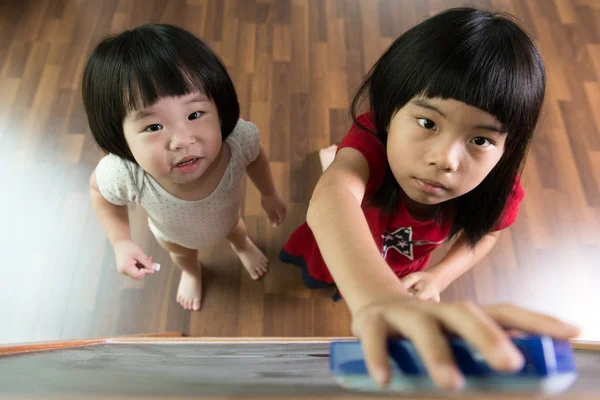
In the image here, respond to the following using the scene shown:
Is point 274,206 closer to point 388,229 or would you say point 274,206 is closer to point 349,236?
point 388,229

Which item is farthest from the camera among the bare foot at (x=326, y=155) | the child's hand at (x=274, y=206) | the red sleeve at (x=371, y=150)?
the bare foot at (x=326, y=155)

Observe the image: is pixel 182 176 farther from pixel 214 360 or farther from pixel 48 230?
pixel 48 230

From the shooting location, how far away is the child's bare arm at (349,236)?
1.09 ft

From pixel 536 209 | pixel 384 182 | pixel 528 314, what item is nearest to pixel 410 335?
pixel 528 314

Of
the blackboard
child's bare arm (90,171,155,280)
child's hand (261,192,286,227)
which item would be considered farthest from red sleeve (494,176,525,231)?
child's bare arm (90,171,155,280)

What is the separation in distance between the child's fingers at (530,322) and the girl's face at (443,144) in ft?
0.98

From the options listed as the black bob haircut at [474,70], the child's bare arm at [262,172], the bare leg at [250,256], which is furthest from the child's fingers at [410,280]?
the bare leg at [250,256]

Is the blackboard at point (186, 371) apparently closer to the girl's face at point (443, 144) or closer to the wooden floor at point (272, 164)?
the girl's face at point (443, 144)

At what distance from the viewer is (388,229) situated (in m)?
0.80

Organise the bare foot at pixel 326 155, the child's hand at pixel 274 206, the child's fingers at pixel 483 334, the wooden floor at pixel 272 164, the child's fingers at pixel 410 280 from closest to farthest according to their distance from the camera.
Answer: the child's fingers at pixel 483 334, the child's fingers at pixel 410 280, the child's hand at pixel 274 206, the wooden floor at pixel 272 164, the bare foot at pixel 326 155

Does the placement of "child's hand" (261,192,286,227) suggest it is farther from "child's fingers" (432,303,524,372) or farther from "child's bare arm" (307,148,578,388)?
"child's fingers" (432,303,524,372)

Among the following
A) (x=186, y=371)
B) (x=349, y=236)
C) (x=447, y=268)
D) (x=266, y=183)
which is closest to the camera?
(x=186, y=371)

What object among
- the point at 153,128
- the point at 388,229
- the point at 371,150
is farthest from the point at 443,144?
the point at 153,128

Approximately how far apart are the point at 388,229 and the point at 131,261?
476 mm
